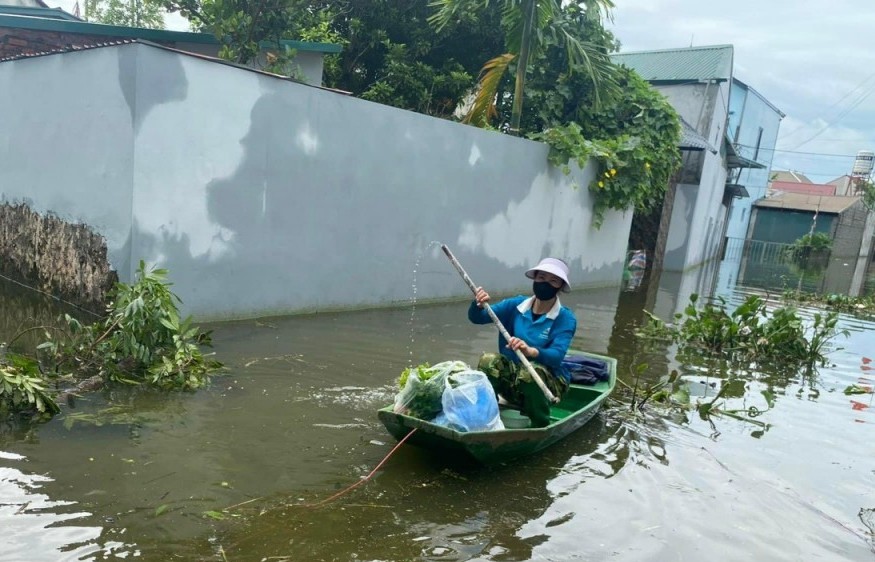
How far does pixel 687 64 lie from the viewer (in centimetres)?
2766

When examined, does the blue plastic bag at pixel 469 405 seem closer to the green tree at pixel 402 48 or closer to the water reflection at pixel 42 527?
the water reflection at pixel 42 527

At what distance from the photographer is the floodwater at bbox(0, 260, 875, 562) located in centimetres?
378

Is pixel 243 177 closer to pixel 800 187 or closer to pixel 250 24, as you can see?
pixel 250 24

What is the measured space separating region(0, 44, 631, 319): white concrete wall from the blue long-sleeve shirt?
3973 mm

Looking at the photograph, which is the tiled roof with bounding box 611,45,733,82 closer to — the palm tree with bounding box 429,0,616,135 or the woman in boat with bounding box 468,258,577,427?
the palm tree with bounding box 429,0,616,135

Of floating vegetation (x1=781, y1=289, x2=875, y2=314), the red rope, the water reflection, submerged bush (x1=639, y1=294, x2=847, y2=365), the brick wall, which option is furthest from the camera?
floating vegetation (x1=781, y1=289, x2=875, y2=314)

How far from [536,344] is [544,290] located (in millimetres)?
448

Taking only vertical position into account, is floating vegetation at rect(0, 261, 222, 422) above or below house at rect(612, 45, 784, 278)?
below

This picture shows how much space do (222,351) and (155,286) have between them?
1.41m

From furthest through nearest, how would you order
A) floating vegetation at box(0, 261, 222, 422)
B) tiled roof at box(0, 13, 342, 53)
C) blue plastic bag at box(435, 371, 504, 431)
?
tiled roof at box(0, 13, 342, 53) < floating vegetation at box(0, 261, 222, 422) < blue plastic bag at box(435, 371, 504, 431)

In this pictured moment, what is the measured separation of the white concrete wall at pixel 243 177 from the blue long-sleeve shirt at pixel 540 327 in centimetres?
397

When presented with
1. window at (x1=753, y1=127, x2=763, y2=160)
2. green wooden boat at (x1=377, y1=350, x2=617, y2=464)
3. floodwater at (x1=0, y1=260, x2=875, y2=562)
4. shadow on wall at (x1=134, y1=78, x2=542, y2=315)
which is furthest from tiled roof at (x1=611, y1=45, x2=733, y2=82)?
green wooden boat at (x1=377, y1=350, x2=617, y2=464)

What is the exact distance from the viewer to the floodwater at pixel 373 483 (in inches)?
149

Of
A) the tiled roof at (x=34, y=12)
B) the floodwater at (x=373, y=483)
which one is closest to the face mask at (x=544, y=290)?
the floodwater at (x=373, y=483)
